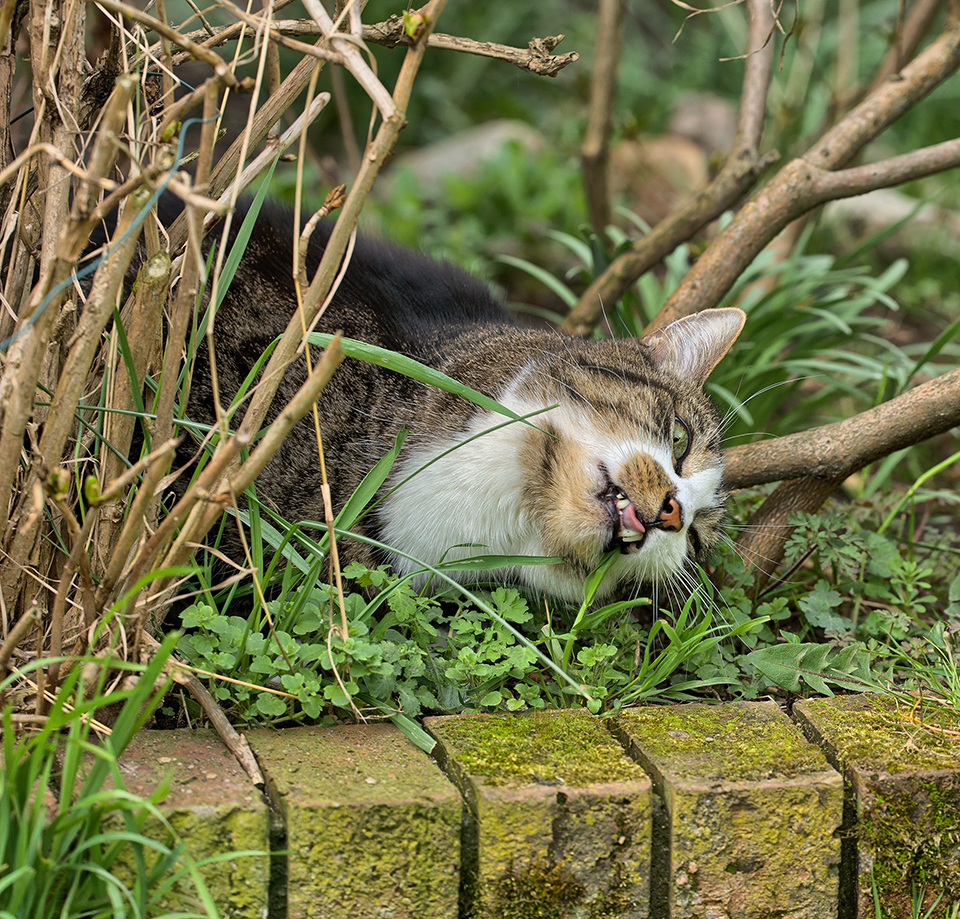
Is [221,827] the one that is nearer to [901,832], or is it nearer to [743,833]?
[743,833]

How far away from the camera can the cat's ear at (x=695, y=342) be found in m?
2.67

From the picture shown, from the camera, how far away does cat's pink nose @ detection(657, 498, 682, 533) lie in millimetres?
2268

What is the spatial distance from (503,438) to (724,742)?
0.81m

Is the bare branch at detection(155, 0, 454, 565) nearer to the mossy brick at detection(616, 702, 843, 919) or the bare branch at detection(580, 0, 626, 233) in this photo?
the mossy brick at detection(616, 702, 843, 919)

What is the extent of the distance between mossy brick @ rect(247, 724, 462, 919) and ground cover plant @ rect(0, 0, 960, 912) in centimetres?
17

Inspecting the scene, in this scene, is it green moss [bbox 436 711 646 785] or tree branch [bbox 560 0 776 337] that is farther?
tree branch [bbox 560 0 776 337]

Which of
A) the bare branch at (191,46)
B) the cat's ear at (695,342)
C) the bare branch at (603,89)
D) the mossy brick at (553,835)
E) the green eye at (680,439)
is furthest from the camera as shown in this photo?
the bare branch at (603,89)

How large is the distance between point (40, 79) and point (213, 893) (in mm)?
1364

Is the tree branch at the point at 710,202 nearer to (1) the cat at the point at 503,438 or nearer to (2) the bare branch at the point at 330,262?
(1) the cat at the point at 503,438

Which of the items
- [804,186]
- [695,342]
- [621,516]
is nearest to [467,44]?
[621,516]

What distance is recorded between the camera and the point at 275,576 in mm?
2021

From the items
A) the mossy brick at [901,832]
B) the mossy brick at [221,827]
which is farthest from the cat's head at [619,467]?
the mossy brick at [221,827]

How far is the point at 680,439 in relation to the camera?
2525 mm

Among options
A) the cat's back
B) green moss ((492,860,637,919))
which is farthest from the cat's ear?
green moss ((492,860,637,919))
